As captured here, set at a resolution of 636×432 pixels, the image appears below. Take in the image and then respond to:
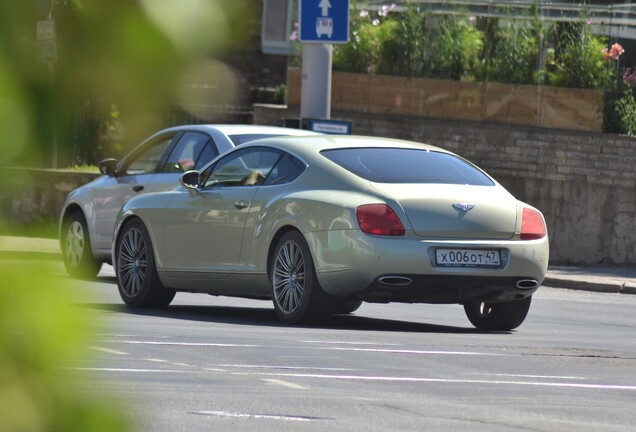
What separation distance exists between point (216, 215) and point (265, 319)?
842mm

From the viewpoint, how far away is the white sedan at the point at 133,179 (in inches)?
528

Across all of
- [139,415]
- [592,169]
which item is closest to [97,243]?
[592,169]

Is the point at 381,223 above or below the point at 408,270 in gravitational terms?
above

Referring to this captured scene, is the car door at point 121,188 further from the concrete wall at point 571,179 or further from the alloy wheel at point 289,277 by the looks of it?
the concrete wall at point 571,179

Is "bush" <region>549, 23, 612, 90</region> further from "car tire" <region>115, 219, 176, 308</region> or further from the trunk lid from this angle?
the trunk lid

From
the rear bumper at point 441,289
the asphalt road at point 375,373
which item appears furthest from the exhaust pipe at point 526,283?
the asphalt road at point 375,373

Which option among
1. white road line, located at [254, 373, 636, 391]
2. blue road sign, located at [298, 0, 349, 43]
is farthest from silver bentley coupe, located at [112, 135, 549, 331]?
blue road sign, located at [298, 0, 349, 43]

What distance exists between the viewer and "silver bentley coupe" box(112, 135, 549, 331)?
32.2ft

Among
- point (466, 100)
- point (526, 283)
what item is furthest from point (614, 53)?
point (526, 283)

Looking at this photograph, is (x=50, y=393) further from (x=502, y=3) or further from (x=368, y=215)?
(x=502, y=3)

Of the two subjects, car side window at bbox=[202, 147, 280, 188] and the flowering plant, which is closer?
car side window at bbox=[202, 147, 280, 188]

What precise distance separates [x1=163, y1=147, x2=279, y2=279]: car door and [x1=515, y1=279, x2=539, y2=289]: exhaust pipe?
6.32 feet

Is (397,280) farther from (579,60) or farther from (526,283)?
(579,60)

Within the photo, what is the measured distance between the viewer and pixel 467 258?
994 cm
